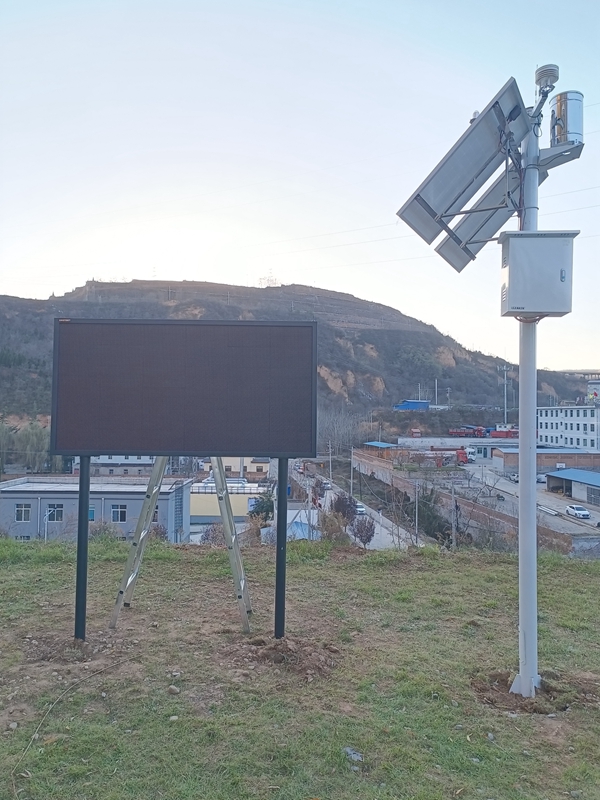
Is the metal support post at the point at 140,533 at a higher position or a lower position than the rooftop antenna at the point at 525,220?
lower

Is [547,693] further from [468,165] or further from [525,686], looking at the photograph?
[468,165]

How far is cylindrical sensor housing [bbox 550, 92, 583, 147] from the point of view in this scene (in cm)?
345

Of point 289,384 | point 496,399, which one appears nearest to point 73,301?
point 496,399

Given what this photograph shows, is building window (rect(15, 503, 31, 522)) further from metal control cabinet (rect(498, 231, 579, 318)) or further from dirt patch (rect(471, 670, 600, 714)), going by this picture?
metal control cabinet (rect(498, 231, 579, 318))

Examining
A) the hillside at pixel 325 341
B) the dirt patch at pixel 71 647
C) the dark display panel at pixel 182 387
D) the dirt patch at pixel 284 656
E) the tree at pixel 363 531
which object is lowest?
the tree at pixel 363 531

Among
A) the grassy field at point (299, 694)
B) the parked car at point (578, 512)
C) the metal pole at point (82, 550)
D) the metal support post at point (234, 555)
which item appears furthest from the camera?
the parked car at point (578, 512)

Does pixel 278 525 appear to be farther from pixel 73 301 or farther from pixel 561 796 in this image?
pixel 73 301

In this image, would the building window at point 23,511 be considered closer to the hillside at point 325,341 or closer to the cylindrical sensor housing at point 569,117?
the cylindrical sensor housing at point 569,117

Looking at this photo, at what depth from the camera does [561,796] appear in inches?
99.8

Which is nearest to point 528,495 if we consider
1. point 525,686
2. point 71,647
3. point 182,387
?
point 525,686

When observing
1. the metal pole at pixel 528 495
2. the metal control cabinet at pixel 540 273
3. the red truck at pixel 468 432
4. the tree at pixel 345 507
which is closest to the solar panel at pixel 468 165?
the metal pole at pixel 528 495

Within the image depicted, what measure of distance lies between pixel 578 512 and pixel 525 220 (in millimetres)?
17506

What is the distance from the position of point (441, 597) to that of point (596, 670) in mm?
1728

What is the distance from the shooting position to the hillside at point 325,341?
140 ft
